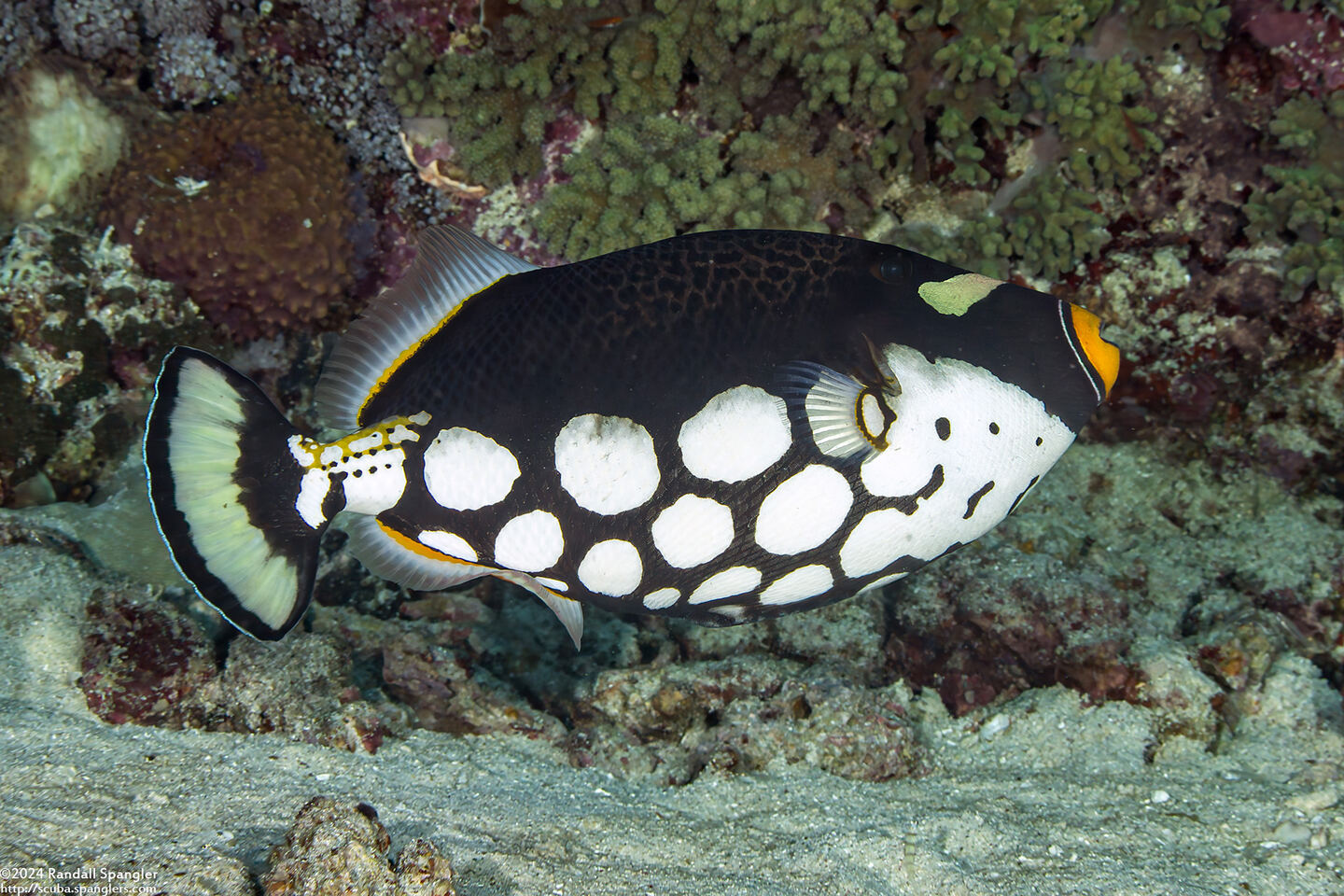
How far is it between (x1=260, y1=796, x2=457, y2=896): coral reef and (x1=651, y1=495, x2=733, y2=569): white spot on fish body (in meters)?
0.94

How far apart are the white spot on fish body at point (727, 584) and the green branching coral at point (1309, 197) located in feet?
9.47

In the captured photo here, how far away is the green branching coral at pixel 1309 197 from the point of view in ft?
11.0

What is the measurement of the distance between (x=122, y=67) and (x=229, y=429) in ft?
10.5

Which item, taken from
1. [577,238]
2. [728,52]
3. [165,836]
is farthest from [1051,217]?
[165,836]

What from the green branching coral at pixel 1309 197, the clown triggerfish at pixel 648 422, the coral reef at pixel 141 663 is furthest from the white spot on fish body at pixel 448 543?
the green branching coral at pixel 1309 197

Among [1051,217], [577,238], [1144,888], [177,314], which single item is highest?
[1051,217]

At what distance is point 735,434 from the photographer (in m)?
2.15

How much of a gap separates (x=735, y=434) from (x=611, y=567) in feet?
1.71

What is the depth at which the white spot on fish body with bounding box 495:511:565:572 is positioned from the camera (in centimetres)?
221

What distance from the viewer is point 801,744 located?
2854mm

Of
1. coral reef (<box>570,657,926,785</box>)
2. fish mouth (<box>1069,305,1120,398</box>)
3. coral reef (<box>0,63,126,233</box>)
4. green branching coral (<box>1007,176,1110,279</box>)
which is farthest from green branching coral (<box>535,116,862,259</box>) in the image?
coral reef (<box>0,63,126,233</box>)

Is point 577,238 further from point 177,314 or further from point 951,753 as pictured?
point 951,753

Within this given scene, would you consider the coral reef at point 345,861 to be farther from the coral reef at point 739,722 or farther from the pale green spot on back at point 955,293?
the pale green spot on back at point 955,293

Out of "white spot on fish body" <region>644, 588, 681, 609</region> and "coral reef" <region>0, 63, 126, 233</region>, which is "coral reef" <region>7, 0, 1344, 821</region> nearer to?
"coral reef" <region>0, 63, 126, 233</region>
